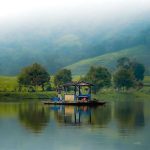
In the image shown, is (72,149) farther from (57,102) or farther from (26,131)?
(57,102)

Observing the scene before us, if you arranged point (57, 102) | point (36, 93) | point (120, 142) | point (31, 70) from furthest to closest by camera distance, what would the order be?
point (31, 70) < point (36, 93) < point (57, 102) < point (120, 142)

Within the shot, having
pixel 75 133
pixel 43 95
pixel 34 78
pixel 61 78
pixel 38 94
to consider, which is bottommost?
pixel 75 133

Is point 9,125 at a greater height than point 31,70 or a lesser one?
lesser

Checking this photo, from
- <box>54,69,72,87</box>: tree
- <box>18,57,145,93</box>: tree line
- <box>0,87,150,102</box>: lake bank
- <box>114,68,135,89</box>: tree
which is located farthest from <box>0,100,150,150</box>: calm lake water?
<box>114,68,135,89</box>: tree

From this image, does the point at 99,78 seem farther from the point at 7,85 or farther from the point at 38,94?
the point at 7,85

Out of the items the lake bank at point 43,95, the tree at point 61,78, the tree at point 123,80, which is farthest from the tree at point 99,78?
the tree at point 61,78

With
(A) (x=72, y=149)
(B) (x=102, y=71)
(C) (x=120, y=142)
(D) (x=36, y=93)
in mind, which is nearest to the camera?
(A) (x=72, y=149)

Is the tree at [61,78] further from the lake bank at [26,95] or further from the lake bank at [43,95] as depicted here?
the lake bank at [26,95]

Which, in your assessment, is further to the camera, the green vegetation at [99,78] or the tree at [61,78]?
the green vegetation at [99,78]

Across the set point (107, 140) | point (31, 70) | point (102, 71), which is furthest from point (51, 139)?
point (102, 71)

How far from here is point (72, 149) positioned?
39.8 metres

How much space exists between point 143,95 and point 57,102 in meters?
66.4

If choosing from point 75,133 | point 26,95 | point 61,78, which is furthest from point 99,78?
point 75,133

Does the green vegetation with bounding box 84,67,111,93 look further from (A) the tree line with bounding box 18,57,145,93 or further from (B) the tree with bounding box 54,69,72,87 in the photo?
Answer: (B) the tree with bounding box 54,69,72,87
